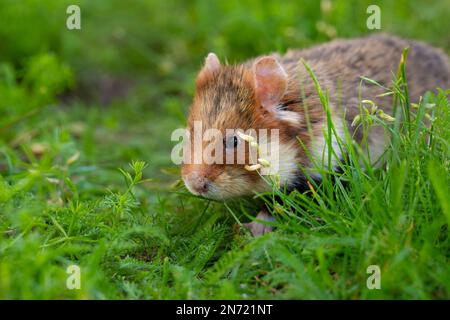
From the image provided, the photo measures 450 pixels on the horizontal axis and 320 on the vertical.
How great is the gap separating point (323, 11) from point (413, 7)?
1.35 meters

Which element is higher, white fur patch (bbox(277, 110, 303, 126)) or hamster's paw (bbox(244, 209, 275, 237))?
white fur patch (bbox(277, 110, 303, 126))

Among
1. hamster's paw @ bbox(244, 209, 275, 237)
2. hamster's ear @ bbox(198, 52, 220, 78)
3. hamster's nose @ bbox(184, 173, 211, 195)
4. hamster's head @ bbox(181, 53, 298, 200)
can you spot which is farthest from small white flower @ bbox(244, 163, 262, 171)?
hamster's ear @ bbox(198, 52, 220, 78)

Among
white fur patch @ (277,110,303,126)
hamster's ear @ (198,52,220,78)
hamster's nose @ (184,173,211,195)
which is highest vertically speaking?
hamster's ear @ (198,52,220,78)

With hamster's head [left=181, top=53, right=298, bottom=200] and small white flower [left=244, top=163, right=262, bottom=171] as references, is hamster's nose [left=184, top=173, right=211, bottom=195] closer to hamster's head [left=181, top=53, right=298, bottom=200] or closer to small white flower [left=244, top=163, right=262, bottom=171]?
hamster's head [left=181, top=53, right=298, bottom=200]

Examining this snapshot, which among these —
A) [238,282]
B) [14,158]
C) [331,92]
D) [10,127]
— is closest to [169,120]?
[10,127]

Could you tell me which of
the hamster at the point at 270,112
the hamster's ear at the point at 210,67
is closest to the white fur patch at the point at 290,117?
the hamster at the point at 270,112

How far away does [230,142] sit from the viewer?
380cm

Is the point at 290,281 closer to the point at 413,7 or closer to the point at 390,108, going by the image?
the point at 390,108

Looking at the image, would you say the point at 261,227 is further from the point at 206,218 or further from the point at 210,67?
the point at 210,67

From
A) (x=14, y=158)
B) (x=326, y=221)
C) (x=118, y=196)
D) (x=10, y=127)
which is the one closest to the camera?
(x=326, y=221)

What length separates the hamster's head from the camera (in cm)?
372

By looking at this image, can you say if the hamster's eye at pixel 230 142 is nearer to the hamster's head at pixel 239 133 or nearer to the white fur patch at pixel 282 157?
the hamster's head at pixel 239 133

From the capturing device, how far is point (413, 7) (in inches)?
285

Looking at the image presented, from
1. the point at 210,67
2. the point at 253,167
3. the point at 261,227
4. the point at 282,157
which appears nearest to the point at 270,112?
the point at 282,157
